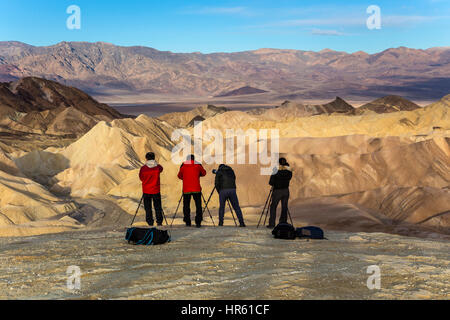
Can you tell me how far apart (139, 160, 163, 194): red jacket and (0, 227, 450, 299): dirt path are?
1.72 metres

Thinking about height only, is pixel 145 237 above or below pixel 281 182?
below

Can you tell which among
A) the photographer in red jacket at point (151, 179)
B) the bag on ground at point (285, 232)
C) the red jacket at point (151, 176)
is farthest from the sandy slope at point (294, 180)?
the bag on ground at point (285, 232)

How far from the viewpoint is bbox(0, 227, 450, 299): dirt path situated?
630cm

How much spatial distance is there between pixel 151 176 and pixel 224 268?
4.95 meters

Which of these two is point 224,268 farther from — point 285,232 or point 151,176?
point 151,176

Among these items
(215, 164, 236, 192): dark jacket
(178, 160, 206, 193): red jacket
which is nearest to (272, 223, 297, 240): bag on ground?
(215, 164, 236, 192): dark jacket

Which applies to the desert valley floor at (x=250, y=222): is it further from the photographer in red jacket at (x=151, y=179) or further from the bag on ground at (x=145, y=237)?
the photographer in red jacket at (x=151, y=179)

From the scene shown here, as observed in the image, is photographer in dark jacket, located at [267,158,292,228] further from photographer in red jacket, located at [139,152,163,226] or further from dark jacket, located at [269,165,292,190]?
photographer in red jacket, located at [139,152,163,226]

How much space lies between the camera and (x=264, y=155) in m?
36.7

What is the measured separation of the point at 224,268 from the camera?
25.2ft

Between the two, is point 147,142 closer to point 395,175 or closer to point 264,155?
point 264,155

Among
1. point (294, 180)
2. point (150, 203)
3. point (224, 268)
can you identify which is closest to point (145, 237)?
point (224, 268)

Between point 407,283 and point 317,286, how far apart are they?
4.09 ft
